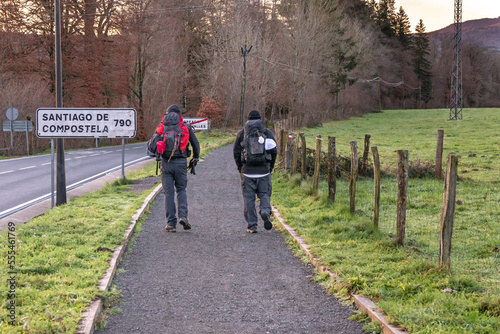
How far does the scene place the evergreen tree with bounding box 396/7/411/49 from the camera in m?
108

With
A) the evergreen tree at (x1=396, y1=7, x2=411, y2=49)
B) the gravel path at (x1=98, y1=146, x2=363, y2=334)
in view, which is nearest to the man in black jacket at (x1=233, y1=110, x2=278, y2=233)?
the gravel path at (x1=98, y1=146, x2=363, y2=334)

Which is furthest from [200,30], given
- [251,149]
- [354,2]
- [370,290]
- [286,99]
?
[370,290]

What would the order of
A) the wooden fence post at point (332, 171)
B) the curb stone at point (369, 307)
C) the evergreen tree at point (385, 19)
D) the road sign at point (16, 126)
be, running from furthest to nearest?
1. the evergreen tree at point (385, 19)
2. the road sign at point (16, 126)
3. the wooden fence post at point (332, 171)
4. the curb stone at point (369, 307)

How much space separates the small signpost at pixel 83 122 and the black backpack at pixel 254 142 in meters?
5.26

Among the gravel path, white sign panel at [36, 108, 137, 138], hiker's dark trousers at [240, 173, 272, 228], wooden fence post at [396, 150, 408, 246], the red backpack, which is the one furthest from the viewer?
white sign panel at [36, 108, 137, 138]

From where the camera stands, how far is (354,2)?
78625mm

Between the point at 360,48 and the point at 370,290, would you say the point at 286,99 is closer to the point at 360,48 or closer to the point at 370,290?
the point at 360,48

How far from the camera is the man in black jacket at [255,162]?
9.30 metres

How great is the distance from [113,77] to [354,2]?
4411cm

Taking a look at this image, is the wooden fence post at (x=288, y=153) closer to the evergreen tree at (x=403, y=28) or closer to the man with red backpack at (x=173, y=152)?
the man with red backpack at (x=173, y=152)

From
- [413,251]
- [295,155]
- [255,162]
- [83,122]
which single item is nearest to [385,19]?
[295,155]

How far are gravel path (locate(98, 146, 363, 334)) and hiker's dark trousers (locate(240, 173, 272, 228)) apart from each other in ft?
0.96

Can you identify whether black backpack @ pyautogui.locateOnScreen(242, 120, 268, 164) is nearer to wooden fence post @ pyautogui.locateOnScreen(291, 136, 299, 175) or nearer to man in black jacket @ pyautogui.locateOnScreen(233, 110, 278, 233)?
man in black jacket @ pyautogui.locateOnScreen(233, 110, 278, 233)

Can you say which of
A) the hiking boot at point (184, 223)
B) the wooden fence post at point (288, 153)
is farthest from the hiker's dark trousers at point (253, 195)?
the wooden fence post at point (288, 153)
